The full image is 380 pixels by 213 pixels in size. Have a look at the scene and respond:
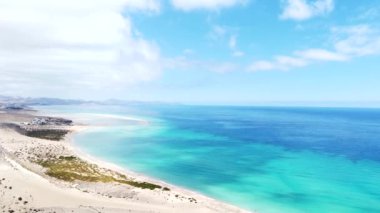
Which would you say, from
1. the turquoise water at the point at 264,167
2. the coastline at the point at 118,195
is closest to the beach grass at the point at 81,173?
the coastline at the point at 118,195

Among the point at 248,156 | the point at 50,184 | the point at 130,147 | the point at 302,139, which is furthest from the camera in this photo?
the point at 302,139

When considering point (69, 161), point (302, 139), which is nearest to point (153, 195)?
point (69, 161)

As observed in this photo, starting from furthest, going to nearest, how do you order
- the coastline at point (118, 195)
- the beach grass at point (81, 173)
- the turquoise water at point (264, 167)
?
the beach grass at point (81, 173), the turquoise water at point (264, 167), the coastline at point (118, 195)

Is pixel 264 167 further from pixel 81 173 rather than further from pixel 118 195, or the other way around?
pixel 118 195

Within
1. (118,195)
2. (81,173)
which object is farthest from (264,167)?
(118,195)

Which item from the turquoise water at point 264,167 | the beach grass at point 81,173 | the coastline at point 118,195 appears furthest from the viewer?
the beach grass at point 81,173

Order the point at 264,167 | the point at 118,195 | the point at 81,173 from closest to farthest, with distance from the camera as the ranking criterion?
the point at 118,195 → the point at 81,173 → the point at 264,167

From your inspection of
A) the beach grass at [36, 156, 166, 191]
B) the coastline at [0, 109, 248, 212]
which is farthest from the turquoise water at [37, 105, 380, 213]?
the beach grass at [36, 156, 166, 191]

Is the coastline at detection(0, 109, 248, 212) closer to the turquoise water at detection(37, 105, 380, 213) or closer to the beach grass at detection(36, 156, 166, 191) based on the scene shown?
the beach grass at detection(36, 156, 166, 191)

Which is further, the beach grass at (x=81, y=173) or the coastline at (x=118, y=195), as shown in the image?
the beach grass at (x=81, y=173)

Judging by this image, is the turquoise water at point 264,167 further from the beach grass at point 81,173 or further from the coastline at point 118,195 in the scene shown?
the beach grass at point 81,173

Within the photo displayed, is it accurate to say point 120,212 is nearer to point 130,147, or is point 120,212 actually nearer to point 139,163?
point 139,163
